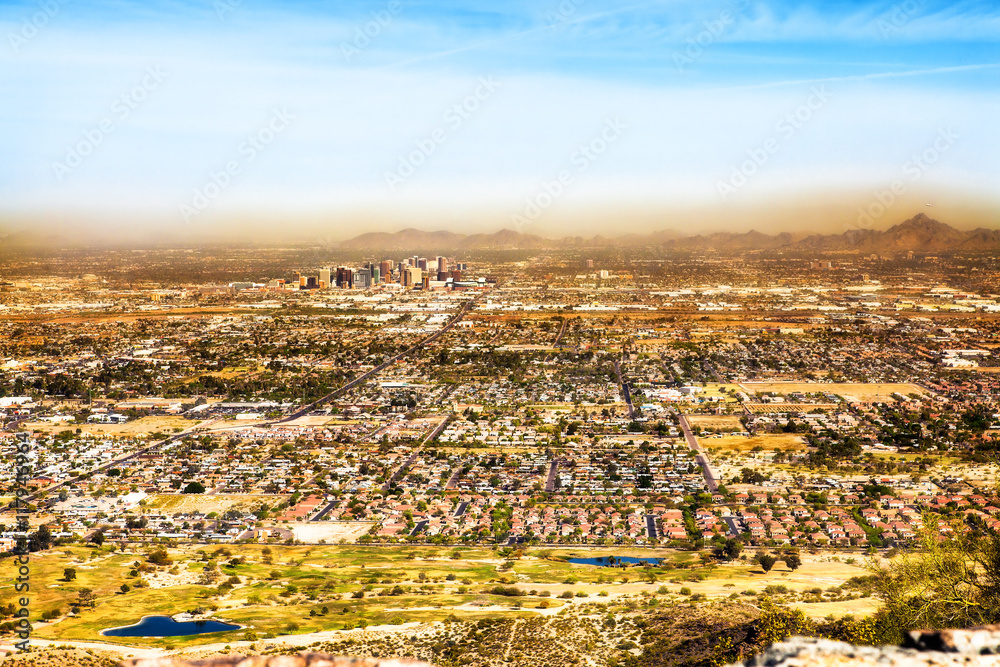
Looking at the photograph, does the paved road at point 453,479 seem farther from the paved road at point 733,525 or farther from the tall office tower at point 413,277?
the tall office tower at point 413,277

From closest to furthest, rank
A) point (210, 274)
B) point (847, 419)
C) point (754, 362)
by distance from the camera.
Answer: point (847, 419), point (754, 362), point (210, 274)

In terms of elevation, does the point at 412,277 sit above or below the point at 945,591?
above

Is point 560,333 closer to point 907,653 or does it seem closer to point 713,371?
point 713,371

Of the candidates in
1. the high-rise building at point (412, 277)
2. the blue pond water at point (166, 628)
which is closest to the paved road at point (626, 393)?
the blue pond water at point (166, 628)

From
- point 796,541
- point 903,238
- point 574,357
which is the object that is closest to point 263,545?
point 796,541

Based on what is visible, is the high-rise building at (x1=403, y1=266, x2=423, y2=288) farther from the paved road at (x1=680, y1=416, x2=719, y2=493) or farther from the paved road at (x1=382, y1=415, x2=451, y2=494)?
the paved road at (x1=680, y1=416, x2=719, y2=493)

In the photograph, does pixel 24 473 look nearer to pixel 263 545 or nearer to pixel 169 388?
pixel 263 545

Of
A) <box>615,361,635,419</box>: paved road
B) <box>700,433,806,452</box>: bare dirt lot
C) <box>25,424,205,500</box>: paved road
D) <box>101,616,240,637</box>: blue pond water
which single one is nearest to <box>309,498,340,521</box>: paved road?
<box>101,616,240,637</box>: blue pond water

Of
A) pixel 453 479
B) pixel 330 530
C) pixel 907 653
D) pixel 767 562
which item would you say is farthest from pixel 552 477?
pixel 907 653
